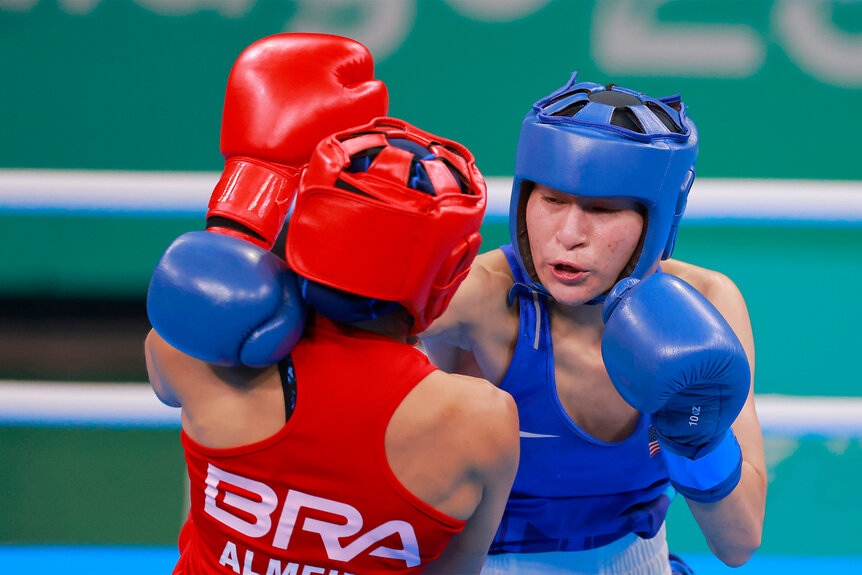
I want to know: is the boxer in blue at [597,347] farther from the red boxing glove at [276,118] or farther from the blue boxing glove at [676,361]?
the red boxing glove at [276,118]

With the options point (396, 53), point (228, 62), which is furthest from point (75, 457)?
point (396, 53)

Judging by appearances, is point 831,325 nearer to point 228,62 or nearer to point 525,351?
point 525,351

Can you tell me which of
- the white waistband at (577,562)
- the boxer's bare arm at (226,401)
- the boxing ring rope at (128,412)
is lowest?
the boxing ring rope at (128,412)

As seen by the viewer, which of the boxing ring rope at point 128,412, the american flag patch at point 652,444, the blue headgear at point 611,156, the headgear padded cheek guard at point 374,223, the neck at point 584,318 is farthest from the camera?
the boxing ring rope at point 128,412

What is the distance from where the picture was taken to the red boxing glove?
1470 millimetres

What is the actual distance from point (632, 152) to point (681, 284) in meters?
0.27

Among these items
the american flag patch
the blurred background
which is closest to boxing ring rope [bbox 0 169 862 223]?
the blurred background

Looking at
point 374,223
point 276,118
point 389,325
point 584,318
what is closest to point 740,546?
point 584,318

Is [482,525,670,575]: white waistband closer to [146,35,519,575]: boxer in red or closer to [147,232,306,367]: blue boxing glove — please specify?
[146,35,519,575]: boxer in red

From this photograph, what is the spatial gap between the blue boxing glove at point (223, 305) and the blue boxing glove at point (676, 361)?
52 centimetres

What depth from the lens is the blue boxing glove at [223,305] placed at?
3.77 feet

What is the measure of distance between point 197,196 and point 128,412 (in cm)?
74

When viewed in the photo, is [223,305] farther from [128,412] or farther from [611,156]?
[128,412]

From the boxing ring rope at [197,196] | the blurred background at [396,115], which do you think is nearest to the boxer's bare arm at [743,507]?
the boxing ring rope at [197,196]
